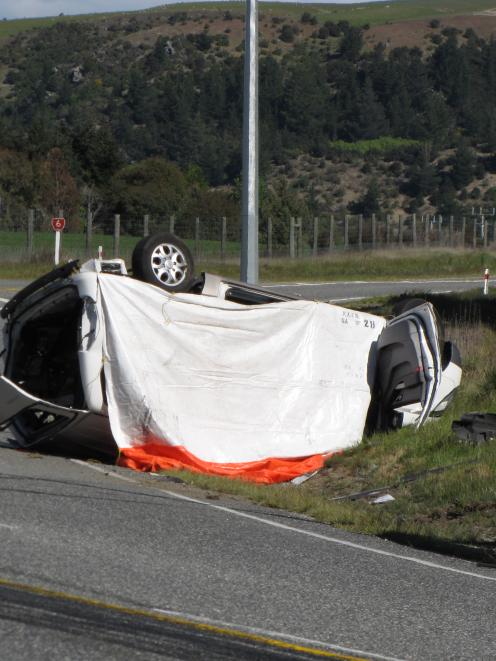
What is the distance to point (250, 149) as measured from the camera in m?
18.8

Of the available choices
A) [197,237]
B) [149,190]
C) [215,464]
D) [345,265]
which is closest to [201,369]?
[215,464]

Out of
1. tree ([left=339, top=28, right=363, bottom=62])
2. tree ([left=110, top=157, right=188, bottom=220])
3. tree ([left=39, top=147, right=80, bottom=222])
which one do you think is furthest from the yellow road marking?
tree ([left=339, top=28, right=363, bottom=62])

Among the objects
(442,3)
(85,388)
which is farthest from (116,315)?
(442,3)

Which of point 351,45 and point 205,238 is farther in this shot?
point 351,45

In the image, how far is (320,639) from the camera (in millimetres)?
6754

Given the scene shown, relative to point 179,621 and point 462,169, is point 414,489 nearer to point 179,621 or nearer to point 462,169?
point 179,621

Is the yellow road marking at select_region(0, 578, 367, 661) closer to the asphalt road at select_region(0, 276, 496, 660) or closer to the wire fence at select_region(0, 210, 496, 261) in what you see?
the asphalt road at select_region(0, 276, 496, 660)

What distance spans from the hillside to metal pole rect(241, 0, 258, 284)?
151ft

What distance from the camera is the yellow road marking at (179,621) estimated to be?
651cm

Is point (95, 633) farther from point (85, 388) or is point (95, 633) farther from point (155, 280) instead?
point (155, 280)

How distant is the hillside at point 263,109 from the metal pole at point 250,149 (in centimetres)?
4593

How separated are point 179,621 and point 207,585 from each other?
89 centimetres

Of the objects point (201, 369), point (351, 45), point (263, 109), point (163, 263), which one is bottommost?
point (201, 369)

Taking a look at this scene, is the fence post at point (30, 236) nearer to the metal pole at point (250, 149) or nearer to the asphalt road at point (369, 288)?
the asphalt road at point (369, 288)
